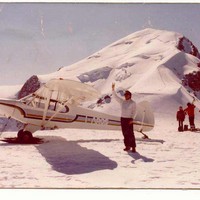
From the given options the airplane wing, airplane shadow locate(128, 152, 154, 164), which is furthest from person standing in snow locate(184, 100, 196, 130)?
airplane shadow locate(128, 152, 154, 164)

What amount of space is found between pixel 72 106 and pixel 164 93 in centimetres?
792

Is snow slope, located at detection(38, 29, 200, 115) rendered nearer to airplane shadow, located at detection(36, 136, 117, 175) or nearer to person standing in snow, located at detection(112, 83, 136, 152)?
person standing in snow, located at detection(112, 83, 136, 152)

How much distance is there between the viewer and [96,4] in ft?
24.0

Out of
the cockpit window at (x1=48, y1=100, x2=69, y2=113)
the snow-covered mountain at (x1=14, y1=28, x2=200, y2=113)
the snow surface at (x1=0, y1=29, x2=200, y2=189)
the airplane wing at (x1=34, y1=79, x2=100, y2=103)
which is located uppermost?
the snow-covered mountain at (x1=14, y1=28, x2=200, y2=113)

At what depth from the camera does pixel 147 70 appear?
890 inches

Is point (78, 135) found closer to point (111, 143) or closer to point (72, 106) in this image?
point (72, 106)

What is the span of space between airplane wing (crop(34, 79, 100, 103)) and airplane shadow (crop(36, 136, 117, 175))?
1380 mm

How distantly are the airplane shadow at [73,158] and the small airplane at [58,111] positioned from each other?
855 millimetres

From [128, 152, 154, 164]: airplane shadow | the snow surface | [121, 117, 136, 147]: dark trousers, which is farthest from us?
[121, 117, 136, 147]: dark trousers

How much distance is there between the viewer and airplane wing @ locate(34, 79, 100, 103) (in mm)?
7785

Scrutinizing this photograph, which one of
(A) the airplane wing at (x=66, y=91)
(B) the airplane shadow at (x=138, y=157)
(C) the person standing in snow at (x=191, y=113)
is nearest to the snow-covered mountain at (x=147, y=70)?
(C) the person standing in snow at (x=191, y=113)

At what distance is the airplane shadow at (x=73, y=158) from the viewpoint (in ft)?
18.7

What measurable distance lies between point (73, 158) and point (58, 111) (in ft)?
7.80

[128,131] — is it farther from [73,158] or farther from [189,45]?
[189,45]
